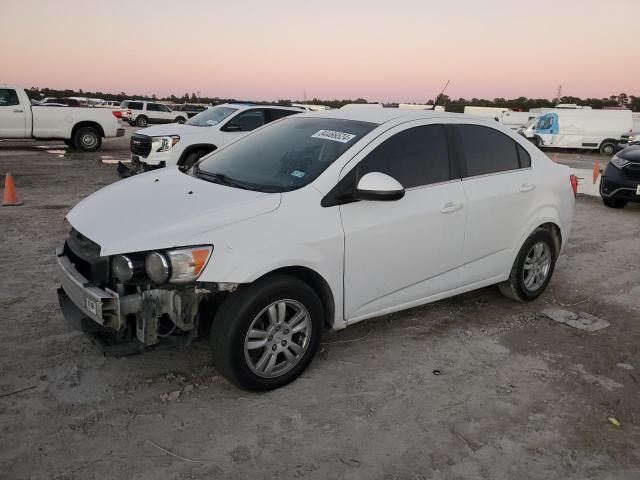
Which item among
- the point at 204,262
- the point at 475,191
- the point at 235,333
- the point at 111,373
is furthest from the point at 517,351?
the point at 111,373

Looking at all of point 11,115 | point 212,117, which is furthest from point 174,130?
point 11,115

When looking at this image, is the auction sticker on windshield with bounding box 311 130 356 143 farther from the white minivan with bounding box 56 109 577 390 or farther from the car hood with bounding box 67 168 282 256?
the car hood with bounding box 67 168 282 256

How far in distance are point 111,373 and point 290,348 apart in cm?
120

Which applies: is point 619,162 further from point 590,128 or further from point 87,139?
point 590,128

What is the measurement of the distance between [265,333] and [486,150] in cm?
249

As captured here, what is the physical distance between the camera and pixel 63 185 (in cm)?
1068

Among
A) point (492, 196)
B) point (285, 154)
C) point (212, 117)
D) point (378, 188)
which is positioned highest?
point (212, 117)

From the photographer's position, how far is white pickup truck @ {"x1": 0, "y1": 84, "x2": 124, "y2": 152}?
607 inches

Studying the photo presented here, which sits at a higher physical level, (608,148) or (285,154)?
(285,154)

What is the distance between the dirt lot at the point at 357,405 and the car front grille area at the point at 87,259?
0.73 m

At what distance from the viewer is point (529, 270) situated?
493 cm

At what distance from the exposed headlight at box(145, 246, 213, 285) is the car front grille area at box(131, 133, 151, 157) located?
333 inches

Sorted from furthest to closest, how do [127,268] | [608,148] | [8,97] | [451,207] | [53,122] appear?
[608,148]
[53,122]
[8,97]
[451,207]
[127,268]

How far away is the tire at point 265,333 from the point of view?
306 cm
